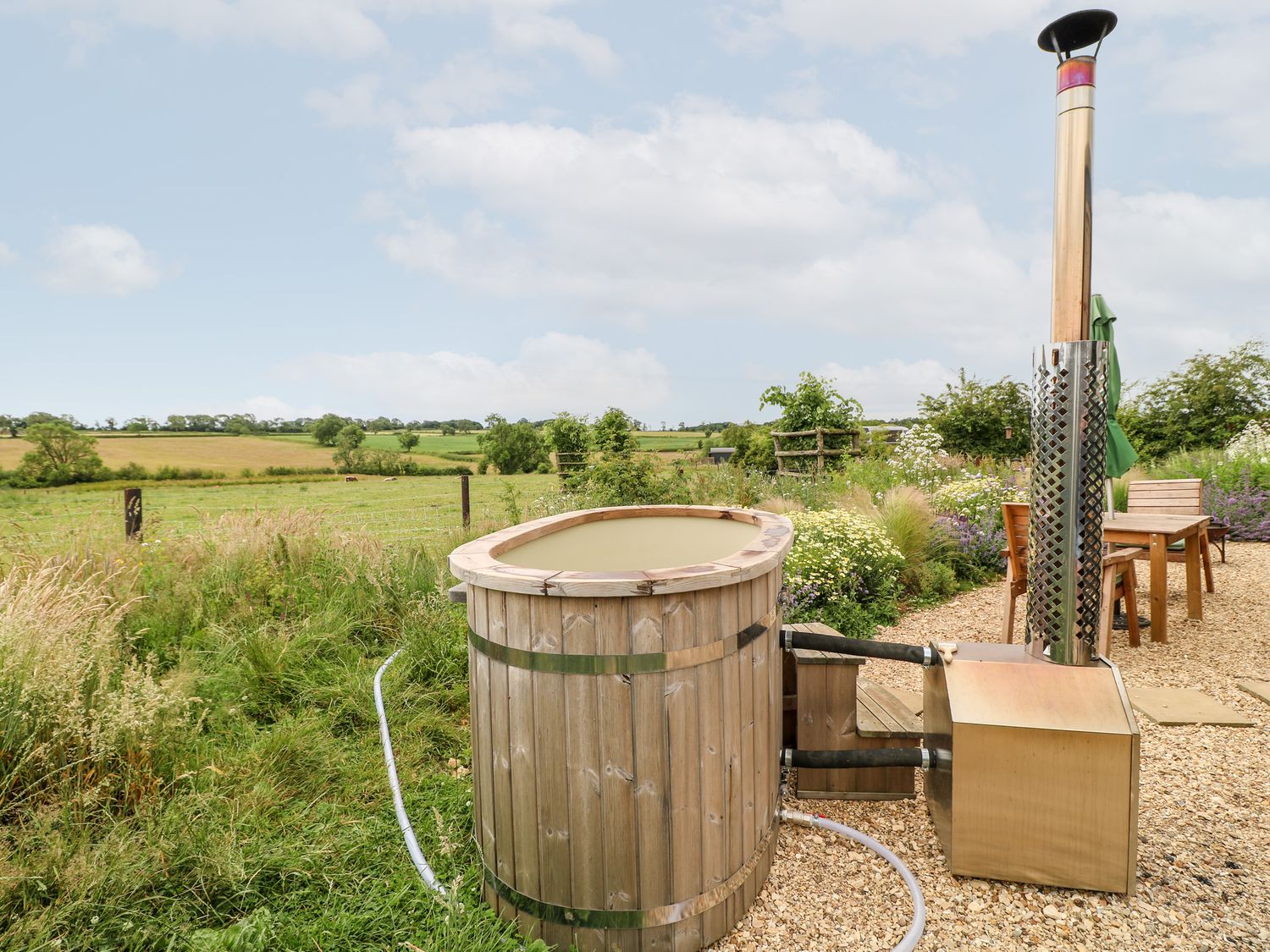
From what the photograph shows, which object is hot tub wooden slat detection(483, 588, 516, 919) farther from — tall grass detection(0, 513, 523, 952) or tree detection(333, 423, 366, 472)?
tree detection(333, 423, 366, 472)

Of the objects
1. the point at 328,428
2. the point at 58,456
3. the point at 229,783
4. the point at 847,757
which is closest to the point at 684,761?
the point at 847,757

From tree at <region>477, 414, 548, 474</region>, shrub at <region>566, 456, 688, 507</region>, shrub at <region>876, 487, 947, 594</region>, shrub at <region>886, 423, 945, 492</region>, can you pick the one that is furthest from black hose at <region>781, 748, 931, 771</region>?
tree at <region>477, 414, 548, 474</region>

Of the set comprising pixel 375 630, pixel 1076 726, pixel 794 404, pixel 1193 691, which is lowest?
pixel 1193 691

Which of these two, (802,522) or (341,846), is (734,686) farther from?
(802,522)

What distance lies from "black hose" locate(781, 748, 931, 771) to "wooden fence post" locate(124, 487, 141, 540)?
18.1 feet

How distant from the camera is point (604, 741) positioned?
1681 mm

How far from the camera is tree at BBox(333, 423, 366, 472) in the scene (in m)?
22.8

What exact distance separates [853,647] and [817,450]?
10808 mm

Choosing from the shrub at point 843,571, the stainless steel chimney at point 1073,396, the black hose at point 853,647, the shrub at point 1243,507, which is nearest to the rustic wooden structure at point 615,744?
the black hose at point 853,647

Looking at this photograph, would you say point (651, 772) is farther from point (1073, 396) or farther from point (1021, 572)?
point (1021, 572)

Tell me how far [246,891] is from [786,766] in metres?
1.87

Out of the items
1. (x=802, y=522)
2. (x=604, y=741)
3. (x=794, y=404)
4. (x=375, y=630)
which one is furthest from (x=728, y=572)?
(x=794, y=404)

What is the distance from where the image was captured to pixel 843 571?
529 centimetres

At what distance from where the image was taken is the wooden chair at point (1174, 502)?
5633 mm
